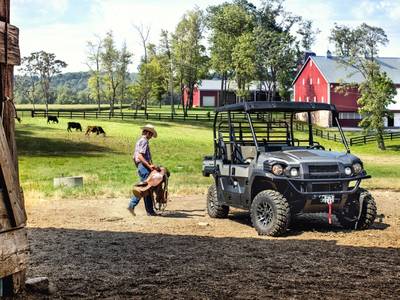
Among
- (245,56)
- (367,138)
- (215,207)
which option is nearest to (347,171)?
(215,207)

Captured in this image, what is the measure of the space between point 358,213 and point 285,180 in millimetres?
1720

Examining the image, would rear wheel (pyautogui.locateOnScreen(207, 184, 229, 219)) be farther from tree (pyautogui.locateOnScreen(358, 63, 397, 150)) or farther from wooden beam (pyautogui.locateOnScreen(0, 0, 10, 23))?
tree (pyautogui.locateOnScreen(358, 63, 397, 150))

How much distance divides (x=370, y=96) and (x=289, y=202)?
1663 inches

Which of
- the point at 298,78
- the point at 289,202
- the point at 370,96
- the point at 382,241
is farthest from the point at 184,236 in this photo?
the point at 298,78

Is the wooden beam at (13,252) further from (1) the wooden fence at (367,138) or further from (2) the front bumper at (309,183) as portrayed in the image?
(1) the wooden fence at (367,138)

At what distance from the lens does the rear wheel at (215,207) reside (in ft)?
38.5

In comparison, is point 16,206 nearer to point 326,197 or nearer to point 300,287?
point 300,287

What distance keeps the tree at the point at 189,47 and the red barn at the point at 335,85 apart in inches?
629

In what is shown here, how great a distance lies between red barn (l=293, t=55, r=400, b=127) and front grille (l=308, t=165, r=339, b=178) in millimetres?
52594

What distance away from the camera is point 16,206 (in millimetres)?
5535

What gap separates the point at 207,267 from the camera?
7223mm

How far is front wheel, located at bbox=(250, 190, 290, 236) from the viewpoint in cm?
941

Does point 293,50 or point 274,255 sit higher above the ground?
point 293,50

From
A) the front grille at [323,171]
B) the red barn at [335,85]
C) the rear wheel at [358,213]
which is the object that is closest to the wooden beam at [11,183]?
the front grille at [323,171]
